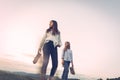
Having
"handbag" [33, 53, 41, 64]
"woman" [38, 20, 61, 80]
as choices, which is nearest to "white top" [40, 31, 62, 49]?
"woman" [38, 20, 61, 80]

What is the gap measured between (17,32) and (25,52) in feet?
0.95

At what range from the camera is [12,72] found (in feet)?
13.3

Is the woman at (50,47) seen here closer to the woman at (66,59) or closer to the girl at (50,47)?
Result: the girl at (50,47)

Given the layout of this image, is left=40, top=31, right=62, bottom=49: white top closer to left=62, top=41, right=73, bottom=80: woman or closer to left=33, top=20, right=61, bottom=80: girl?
left=33, top=20, right=61, bottom=80: girl

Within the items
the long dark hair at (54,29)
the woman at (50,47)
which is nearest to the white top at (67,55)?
the woman at (50,47)

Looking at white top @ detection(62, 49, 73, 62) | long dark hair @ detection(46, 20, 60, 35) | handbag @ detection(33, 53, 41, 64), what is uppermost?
long dark hair @ detection(46, 20, 60, 35)

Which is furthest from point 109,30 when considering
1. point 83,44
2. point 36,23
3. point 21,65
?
point 21,65

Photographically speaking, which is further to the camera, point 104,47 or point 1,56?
point 104,47

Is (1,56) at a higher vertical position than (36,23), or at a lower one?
lower

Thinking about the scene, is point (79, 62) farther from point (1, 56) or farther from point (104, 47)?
point (1, 56)

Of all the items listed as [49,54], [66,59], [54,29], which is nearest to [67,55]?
[66,59]

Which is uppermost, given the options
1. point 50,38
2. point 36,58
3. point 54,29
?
point 54,29

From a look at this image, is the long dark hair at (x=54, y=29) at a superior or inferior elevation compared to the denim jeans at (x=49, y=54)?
superior

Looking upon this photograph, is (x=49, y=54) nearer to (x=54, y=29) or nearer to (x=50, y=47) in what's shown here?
(x=50, y=47)
